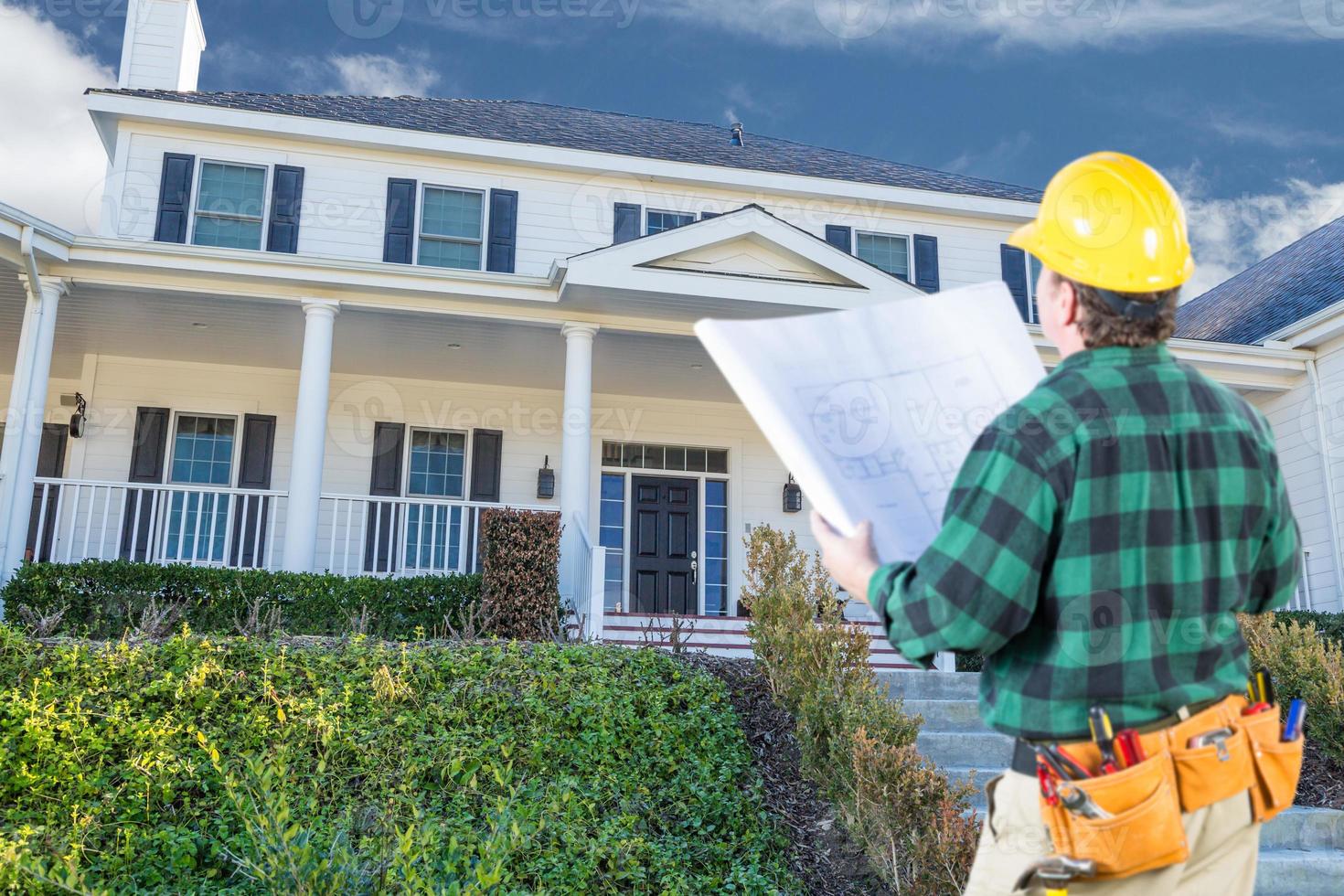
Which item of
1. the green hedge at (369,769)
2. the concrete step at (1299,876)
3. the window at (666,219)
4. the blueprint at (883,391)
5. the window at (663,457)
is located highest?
the window at (666,219)

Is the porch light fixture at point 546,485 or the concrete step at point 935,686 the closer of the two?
the concrete step at point 935,686

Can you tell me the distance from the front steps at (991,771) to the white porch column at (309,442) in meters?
5.26

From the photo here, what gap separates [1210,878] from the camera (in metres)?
1.64

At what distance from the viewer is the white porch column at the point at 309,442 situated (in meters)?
9.70

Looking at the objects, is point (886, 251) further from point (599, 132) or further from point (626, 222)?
point (599, 132)

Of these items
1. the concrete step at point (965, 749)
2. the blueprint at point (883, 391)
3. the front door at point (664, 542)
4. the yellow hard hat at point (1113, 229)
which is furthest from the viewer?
the front door at point (664, 542)

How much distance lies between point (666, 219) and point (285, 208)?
4.40 meters

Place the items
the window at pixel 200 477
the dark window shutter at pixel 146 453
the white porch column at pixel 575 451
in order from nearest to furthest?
the white porch column at pixel 575 451
the window at pixel 200 477
the dark window shutter at pixel 146 453

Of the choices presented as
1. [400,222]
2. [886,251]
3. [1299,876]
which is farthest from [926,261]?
[1299,876]

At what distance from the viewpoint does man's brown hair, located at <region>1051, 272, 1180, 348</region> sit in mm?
1701

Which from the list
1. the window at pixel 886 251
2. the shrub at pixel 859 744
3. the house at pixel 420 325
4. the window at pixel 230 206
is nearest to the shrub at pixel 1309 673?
the shrub at pixel 859 744

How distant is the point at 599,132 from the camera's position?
589 inches

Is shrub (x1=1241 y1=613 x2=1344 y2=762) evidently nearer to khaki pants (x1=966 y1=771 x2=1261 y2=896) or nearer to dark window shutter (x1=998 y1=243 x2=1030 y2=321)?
khaki pants (x1=966 y1=771 x2=1261 y2=896)

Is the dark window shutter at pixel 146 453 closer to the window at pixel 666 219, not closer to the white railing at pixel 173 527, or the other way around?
the white railing at pixel 173 527
